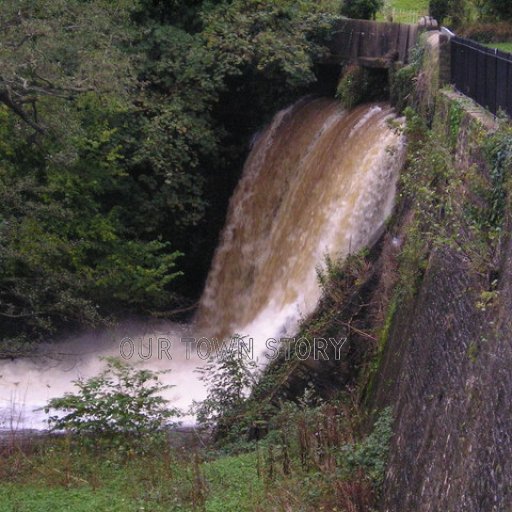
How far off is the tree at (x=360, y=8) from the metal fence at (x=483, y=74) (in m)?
6.06

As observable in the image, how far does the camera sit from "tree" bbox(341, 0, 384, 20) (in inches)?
708

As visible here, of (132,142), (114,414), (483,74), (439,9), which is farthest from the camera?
(439,9)

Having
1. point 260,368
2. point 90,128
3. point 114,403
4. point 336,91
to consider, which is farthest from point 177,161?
point 114,403

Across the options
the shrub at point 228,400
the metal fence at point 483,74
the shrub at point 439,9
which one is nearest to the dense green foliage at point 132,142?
the shrub at point 439,9

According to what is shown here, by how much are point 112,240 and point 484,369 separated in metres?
10.5

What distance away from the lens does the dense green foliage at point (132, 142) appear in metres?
15.2

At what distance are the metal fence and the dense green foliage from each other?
5.02 meters

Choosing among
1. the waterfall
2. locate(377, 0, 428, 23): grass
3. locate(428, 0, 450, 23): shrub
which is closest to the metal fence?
the waterfall

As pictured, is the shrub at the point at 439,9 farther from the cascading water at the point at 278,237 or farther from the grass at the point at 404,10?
the cascading water at the point at 278,237

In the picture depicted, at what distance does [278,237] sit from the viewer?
1575 cm

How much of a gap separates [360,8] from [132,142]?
4.80 meters

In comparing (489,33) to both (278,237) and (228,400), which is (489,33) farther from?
(228,400)

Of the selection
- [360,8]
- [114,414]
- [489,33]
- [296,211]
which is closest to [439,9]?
[489,33]

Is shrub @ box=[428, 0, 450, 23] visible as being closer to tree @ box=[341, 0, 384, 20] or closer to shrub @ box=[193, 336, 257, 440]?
tree @ box=[341, 0, 384, 20]
